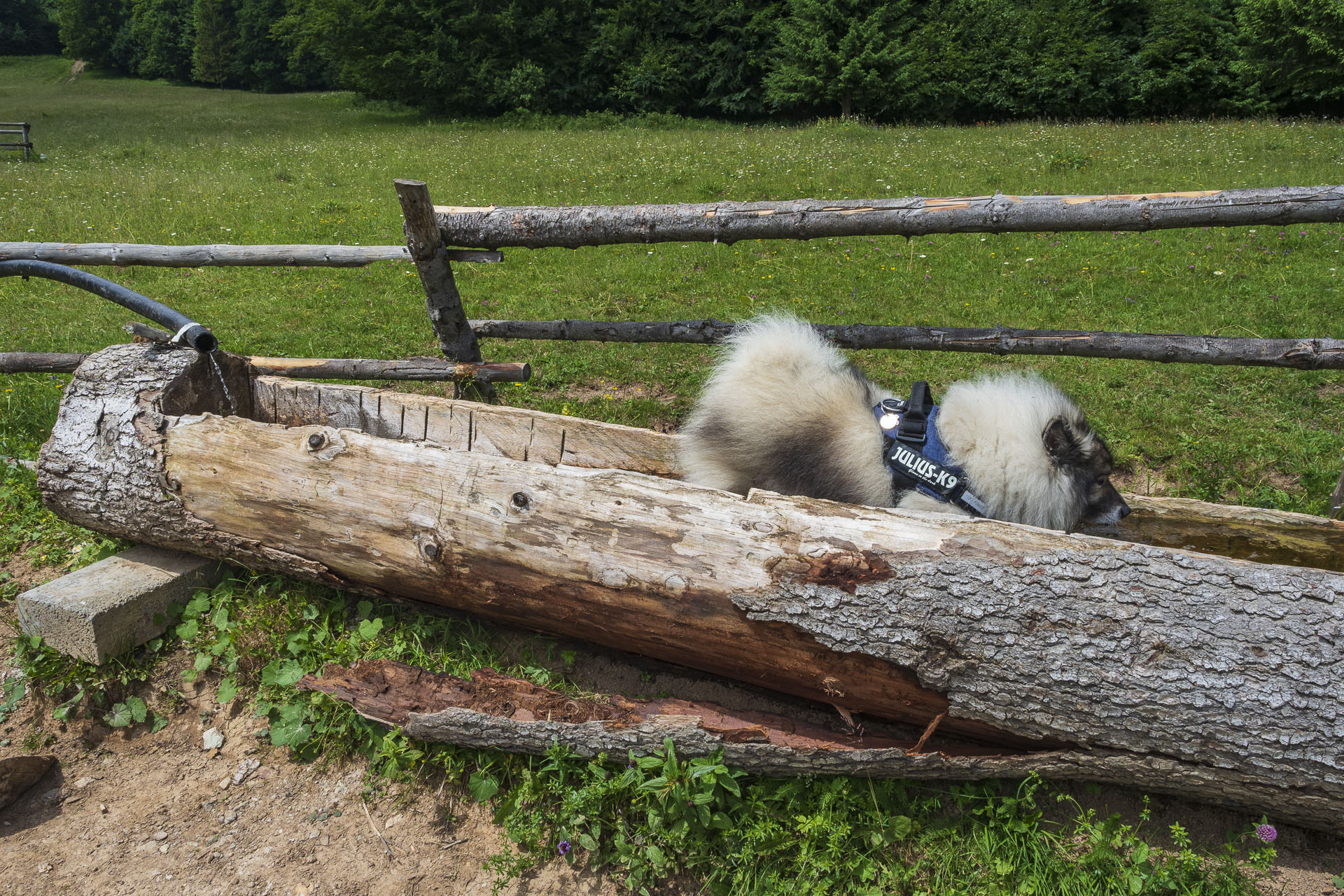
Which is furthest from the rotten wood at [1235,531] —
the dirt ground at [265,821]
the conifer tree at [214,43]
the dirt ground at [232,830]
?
the conifer tree at [214,43]

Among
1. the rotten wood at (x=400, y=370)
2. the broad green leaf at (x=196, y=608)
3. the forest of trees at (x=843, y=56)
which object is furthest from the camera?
the forest of trees at (x=843, y=56)

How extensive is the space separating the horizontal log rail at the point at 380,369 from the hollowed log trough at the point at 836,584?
4.05 feet

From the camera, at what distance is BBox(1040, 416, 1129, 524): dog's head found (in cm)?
323

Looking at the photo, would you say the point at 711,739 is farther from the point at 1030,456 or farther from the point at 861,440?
the point at 1030,456

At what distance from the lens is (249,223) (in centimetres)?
1081

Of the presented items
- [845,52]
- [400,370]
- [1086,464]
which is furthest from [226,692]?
[845,52]

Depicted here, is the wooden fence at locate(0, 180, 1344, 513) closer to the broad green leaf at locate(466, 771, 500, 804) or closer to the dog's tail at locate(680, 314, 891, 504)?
the dog's tail at locate(680, 314, 891, 504)

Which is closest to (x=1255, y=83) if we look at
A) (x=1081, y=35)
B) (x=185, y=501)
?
(x=1081, y=35)

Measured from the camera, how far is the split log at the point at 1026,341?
414cm

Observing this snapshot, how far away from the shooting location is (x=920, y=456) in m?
3.13

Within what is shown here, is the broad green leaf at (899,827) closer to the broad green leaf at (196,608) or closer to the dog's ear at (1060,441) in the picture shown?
the dog's ear at (1060,441)

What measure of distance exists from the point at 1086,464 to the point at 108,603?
4324 mm

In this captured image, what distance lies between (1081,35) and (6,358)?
2823 cm

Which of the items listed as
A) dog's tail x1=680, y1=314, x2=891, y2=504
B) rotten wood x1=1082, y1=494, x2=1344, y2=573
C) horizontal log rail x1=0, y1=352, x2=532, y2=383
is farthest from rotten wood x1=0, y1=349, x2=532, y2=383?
rotten wood x1=1082, y1=494, x2=1344, y2=573
